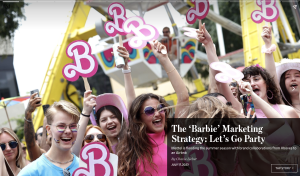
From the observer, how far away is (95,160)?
6.62 feet

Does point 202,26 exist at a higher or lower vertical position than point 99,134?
higher

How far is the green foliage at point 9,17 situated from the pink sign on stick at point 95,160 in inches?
234

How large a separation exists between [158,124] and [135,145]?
23cm

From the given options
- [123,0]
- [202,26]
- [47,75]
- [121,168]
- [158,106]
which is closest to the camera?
[121,168]

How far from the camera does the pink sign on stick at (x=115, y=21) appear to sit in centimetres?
287

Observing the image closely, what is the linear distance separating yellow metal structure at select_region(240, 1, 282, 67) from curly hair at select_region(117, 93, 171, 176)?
3.12 meters

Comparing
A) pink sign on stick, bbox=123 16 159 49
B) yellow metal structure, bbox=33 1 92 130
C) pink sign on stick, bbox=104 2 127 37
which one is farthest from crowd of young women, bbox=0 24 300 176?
yellow metal structure, bbox=33 1 92 130

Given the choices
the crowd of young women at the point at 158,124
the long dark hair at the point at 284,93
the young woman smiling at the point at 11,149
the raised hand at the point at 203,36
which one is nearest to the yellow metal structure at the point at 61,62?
the young woman smiling at the point at 11,149

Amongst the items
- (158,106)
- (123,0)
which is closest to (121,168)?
(158,106)

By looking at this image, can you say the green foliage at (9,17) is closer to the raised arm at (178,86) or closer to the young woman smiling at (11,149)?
the young woman smiling at (11,149)

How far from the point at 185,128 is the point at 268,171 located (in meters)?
0.52

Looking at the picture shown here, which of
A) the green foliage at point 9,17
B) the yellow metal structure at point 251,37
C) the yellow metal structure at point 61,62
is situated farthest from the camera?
the green foliage at point 9,17

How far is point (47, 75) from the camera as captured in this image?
21.0ft

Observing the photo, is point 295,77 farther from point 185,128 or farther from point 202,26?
point 185,128
